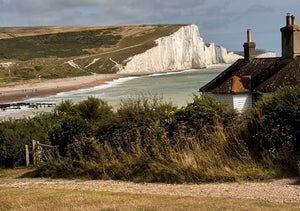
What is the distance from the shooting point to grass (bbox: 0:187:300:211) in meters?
7.04

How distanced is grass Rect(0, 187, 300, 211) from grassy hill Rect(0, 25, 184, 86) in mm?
87276

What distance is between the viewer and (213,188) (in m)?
8.67

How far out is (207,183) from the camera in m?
9.19

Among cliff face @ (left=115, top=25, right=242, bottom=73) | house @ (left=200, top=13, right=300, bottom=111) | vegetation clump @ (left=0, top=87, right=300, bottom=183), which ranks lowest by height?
vegetation clump @ (left=0, top=87, right=300, bottom=183)

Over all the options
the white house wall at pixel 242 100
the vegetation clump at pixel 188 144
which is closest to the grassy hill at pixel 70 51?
the white house wall at pixel 242 100

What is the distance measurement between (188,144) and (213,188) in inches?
84.2

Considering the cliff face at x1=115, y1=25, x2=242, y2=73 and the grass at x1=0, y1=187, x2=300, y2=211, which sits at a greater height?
the cliff face at x1=115, y1=25, x2=242, y2=73

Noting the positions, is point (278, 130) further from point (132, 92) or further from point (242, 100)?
point (132, 92)

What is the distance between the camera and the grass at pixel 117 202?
23.1ft

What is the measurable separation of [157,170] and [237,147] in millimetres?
1962

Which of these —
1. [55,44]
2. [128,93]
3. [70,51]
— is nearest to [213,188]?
[128,93]

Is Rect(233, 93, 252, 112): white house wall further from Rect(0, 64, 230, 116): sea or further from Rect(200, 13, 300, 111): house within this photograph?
Rect(0, 64, 230, 116): sea

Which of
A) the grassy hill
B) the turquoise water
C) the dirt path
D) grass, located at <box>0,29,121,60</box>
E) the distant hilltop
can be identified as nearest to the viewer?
the dirt path

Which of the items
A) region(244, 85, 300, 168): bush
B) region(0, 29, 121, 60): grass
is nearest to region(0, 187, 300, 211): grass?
region(244, 85, 300, 168): bush
